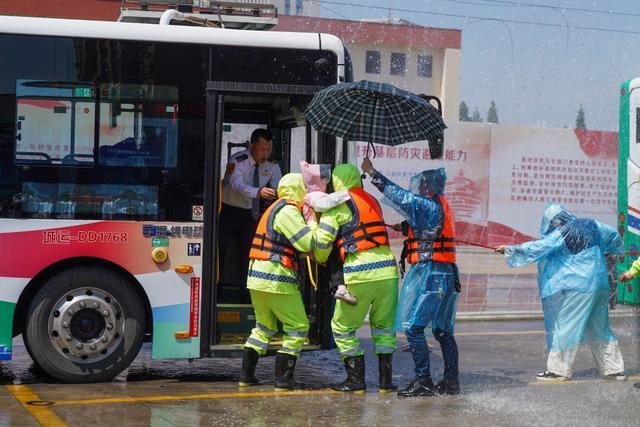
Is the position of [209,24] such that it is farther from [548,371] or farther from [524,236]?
[524,236]

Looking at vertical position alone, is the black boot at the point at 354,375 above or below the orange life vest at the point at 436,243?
below

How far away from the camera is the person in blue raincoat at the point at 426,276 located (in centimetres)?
833

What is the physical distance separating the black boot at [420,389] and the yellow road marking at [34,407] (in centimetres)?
269

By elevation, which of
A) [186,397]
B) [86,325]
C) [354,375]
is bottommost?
[186,397]

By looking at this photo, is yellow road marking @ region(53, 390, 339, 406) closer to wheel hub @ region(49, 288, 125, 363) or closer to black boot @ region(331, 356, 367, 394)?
black boot @ region(331, 356, 367, 394)

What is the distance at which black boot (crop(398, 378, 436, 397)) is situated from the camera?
8.23 meters

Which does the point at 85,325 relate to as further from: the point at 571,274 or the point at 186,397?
the point at 571,274

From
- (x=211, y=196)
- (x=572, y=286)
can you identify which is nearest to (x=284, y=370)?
(x=211, y=196)

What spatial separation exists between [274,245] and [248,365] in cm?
104

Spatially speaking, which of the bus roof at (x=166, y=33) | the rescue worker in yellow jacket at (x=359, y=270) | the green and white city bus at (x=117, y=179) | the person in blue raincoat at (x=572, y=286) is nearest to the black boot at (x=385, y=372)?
the rescue worker in yellow jacket at (x=359, y=270)

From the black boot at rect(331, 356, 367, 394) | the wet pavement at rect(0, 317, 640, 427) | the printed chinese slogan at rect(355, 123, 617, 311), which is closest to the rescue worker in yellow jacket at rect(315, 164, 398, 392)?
the black boot at rect(331, 356, 367, 394)

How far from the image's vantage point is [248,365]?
8.44 meters

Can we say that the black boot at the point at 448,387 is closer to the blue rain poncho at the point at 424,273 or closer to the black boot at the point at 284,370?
the blue rain poncho at the point at 424,273

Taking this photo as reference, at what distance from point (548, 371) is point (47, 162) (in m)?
4.68
